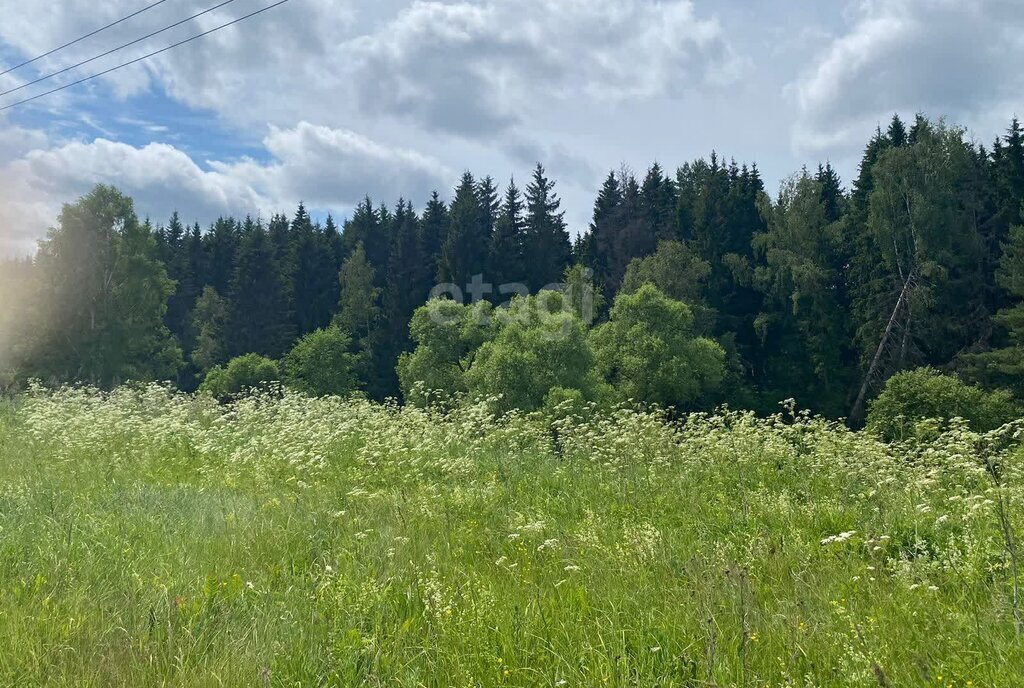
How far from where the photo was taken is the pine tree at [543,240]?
5600cm

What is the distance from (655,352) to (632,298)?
11.7 ft

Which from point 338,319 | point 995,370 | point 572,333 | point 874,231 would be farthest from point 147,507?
point 338,319

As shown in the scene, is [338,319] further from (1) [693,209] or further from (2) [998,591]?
(2) [998,591]

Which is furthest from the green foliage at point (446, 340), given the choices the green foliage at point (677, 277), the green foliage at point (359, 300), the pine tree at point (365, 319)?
the green foliage at point (359, 300)

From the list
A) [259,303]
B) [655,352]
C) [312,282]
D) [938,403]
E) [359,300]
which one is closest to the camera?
[938,403]

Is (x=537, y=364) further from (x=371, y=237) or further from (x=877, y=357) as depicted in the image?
(x=371, y=237)

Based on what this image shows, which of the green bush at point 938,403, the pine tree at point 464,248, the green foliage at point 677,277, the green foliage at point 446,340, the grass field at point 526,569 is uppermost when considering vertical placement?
the pine tree at point 464,248

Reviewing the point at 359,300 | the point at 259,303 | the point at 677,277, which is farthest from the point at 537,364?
the point at 259,303

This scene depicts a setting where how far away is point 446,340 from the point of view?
4212 centimetres

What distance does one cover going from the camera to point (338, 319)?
191 feet

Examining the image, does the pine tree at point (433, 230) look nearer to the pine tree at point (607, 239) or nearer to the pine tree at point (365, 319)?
the pine tree at point (365, 319)

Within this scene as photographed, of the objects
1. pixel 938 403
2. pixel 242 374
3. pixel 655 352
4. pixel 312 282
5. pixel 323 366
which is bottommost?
pixel 938 403

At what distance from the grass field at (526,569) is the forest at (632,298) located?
21.2m

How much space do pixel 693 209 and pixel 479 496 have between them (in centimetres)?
4949
